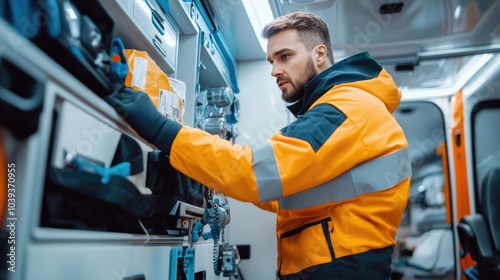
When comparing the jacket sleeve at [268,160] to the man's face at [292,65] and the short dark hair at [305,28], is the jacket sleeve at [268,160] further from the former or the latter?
the short dark hair at [305,28]

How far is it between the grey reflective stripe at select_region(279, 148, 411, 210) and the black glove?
553mm

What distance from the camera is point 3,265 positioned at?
0.75 metres

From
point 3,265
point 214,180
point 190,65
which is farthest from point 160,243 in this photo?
point 190,65

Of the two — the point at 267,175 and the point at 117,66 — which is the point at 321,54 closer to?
the point at 267,175

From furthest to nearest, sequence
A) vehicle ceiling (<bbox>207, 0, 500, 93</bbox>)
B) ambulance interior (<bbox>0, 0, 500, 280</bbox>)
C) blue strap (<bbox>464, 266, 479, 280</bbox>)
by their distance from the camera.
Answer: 1. blue strap (<bbox>464, 266, 479, 280</bbox>)
2. vehicle ceiling (<bbox>207, 0, 500, 93</bbox>)
3. ambulance interior (<bbox>0, 0, 500, 280</bbox>)

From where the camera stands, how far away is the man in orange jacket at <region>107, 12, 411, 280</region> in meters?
1.28

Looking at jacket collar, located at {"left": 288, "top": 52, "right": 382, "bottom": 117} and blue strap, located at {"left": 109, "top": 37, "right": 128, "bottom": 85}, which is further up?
jacket collar, located at {"left": 288, "top": 52, "right": 382, "bottom": 117}

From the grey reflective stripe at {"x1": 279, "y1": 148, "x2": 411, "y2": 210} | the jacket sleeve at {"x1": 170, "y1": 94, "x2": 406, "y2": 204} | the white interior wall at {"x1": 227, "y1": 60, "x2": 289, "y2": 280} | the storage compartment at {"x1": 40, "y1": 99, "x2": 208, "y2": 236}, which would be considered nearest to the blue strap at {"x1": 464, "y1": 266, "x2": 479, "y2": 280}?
the white interior wall at {"x1": 227, "y1": 60, "x2": 289, "y2": 280}

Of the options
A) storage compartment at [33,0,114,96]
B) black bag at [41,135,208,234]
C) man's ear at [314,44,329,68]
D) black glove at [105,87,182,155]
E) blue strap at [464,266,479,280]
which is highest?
man's ear at [314,44,329,68]

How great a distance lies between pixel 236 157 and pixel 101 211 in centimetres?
43

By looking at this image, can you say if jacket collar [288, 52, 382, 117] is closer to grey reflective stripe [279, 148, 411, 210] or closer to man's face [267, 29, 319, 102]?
man's face [267, 29, 319, 102]

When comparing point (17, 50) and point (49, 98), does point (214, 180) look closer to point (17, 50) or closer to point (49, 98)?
point (49, 98)

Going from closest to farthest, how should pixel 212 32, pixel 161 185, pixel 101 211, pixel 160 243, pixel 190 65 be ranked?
1. pixel 101 211
2. pixel 161 185
3. pixel 160 243
4. pixel 190 65
5. pixel 212 32

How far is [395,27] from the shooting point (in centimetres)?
312
